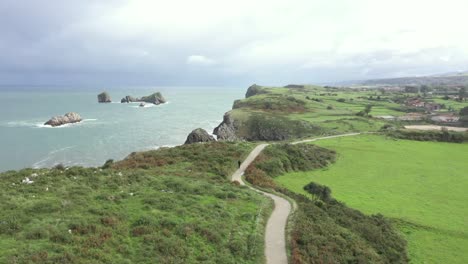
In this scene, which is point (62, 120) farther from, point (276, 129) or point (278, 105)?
point (278, 105)

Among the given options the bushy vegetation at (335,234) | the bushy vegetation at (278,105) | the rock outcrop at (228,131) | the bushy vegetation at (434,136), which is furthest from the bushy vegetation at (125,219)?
the bushy vegetation at (278,105)

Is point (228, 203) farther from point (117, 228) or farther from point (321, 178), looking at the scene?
point (321, 178)

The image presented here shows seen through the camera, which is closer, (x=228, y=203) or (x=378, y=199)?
(x=228, y=203)

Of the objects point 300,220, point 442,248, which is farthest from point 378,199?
point 300,220

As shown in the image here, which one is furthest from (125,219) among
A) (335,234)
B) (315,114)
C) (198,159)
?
(315,114)

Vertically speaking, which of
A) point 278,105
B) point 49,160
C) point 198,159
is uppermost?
Result: point 278,105

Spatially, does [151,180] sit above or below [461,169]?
above
